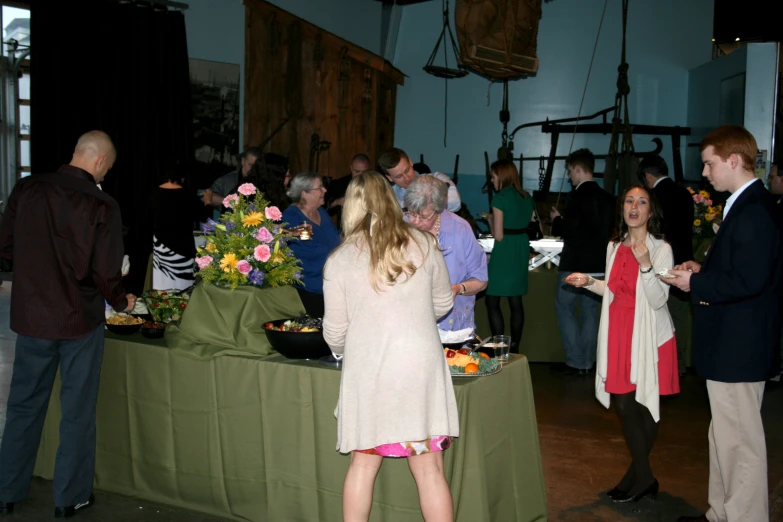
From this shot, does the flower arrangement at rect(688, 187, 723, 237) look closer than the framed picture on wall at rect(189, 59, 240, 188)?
Yes

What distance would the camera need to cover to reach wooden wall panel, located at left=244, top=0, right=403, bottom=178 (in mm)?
8461

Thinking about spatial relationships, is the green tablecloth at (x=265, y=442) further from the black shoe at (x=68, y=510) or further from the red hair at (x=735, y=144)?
the red hair at (x=735, y=144)

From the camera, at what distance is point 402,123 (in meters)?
11.3

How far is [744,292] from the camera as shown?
258cm

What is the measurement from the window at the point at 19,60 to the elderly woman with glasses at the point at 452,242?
6.47 meters

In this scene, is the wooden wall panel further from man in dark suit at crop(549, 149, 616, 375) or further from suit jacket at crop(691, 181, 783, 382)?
suit jacket at crop(691, 181, 783, 382)

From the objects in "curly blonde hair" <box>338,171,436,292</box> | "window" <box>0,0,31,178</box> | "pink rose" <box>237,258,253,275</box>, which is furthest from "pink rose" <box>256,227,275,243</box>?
"window" <box>0,0,31,178</box>

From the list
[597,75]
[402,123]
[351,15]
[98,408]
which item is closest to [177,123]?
[351,15]

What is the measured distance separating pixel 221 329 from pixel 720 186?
74.7 inches

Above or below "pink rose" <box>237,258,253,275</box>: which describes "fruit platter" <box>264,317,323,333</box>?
below

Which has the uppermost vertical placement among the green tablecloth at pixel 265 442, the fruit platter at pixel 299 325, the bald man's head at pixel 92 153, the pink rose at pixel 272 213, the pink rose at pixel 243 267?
the bald man's head at pixel 92 153

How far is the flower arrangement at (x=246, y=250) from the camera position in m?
3.04

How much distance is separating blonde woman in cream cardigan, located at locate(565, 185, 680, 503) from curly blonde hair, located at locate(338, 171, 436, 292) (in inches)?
39.9

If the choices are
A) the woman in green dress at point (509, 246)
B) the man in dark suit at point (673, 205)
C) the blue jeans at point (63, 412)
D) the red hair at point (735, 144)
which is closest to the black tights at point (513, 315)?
the woman in green dress at point (509, 246)
